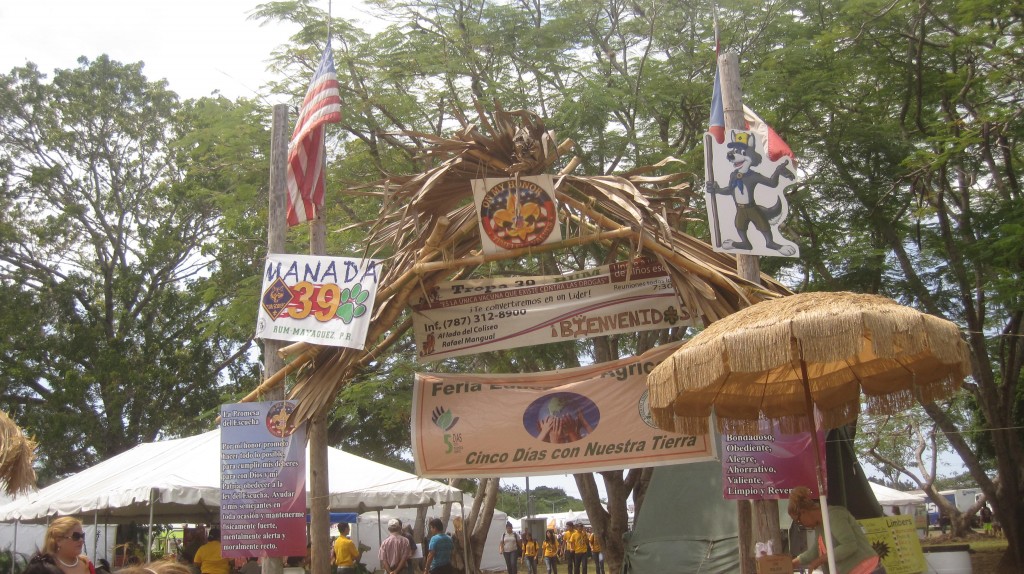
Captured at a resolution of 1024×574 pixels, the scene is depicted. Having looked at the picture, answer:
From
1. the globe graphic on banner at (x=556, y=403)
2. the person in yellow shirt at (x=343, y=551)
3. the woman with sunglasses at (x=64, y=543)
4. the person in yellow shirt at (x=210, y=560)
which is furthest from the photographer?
the person in yellow shirt at (x=343, y=551)

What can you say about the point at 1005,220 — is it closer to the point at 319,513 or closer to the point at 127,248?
the point at 319,513

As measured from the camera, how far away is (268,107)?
14945 millimetres

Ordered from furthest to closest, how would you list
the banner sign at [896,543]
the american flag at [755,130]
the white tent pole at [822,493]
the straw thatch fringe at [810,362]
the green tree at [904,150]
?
1. the green tree at [904,150]
2. the banner sign at [896,543]
3. the american flag at [755,130]
4. the white tent pole at [822,493]
5. the straw thatch fringe at [810,362]

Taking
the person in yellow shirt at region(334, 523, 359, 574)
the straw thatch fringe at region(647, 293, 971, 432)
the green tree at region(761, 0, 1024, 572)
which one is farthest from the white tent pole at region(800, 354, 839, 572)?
the person in yellow shirt at region(334, 523, 359, 574)

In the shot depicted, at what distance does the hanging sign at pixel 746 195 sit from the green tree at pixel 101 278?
23727 mm

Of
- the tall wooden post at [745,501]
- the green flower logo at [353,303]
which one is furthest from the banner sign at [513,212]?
the tall wooden post at [745,501]

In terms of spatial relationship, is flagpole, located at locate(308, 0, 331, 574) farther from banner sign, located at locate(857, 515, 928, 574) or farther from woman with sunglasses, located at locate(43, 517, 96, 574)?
banner sign, located at locate(857, 515, 928, 574)

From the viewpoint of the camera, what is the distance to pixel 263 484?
27.6 feet

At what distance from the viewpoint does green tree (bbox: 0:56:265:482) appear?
2925 centimetres

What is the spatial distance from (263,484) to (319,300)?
1.74 meters

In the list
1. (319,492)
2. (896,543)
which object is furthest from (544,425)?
(896,543)

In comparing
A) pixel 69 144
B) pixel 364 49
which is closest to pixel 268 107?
pixel 364 49

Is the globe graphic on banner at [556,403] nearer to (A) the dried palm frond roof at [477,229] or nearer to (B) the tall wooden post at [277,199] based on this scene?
(A) the dried palm frond roof at [477,229]

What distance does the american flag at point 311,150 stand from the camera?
9.19 meters
